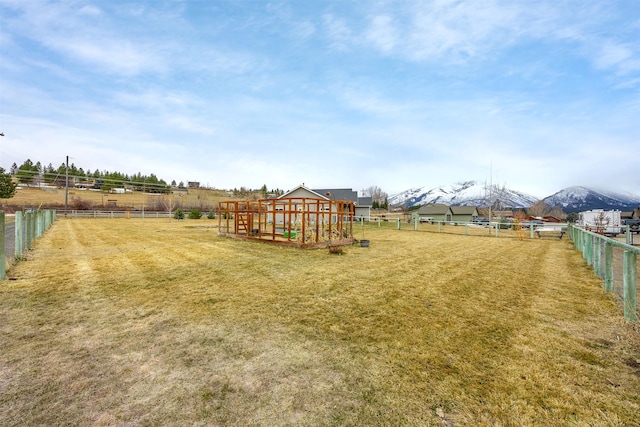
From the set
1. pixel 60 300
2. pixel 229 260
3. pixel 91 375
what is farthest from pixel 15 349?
pixel 229 260

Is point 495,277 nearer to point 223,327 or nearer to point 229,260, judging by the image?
point 223,327

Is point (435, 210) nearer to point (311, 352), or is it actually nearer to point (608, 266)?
point (608, 266)

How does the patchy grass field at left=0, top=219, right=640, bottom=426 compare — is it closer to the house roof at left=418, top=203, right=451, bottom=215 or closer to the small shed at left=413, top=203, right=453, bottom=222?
the small shed at left=413, top=203, right=453, bottom=222

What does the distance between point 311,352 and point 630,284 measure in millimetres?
5395

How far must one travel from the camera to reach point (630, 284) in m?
4.77

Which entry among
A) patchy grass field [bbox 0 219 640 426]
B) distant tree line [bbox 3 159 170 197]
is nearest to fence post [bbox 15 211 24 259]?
patchy grass field [bbox 0 219 640 426]

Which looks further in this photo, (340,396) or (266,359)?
(266,359)

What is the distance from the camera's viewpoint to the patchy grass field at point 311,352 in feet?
8.91

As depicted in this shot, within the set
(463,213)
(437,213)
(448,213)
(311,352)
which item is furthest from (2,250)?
(463,213)

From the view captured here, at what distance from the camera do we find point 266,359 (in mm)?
3668

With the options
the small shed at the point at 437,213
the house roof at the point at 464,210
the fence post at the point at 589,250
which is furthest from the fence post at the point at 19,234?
the house roof at the point at 464,210

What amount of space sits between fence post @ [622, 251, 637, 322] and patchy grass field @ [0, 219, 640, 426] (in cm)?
32

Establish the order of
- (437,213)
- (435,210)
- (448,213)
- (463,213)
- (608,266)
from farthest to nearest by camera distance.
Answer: (463,213)
(435,210)
(437,213)
(448,213)
(608,266)

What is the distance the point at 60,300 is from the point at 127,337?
2.86 meters
